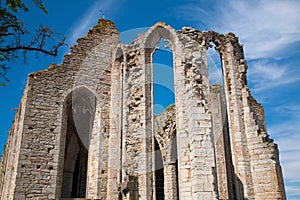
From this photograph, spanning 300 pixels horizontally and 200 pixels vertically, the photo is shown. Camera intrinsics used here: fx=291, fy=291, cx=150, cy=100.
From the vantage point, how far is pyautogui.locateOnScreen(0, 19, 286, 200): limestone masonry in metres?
7.23

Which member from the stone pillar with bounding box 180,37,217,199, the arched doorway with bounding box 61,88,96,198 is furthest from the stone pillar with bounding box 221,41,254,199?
the arched doorway with bounding box 61,88,96,198

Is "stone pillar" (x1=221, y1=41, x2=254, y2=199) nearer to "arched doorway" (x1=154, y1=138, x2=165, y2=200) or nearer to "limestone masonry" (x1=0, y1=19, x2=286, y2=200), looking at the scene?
"limestone masonry" (x1=0, y1=19, x2=286, y2=200)

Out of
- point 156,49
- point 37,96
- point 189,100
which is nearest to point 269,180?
point 189,100

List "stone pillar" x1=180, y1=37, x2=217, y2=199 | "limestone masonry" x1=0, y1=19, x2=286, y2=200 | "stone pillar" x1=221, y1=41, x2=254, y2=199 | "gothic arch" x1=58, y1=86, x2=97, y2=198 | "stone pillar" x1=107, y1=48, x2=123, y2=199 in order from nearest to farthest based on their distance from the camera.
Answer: "stone pillar" x1=180, y1=37, x2=217, y2=199 → "limestone masonry" x1=0, y1=19, x2=286, y2=200 → "stone pillar" x1=221, y1=41, x2=254, y2=199 → "stone pillar" x1=107, y1=48, x2=123, y2=199 → "gothic arch" x1=58, y1=86, x2=97, y2=198

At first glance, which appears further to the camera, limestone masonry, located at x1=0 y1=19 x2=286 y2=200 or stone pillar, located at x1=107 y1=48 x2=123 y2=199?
stone pillar, located at x1=107 y1=48 x2=123 y2=199

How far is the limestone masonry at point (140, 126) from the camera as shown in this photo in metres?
7.23

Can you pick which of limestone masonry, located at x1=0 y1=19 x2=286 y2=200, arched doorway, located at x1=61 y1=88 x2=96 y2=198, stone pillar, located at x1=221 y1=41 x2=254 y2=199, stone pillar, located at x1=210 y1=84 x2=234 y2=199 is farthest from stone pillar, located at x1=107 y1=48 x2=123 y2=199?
stone pillar, located at x1=221 y1=41 x2=254 y2=199

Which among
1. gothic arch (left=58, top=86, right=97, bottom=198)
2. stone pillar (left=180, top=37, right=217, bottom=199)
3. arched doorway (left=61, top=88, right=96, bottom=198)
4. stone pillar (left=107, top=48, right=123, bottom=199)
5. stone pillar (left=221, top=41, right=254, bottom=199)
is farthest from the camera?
arched doorway (left=61, top=88, right=96, bottom=198)

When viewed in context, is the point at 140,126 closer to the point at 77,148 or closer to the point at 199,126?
the point at 199,126

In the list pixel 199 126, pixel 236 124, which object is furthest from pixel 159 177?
pixel 199 126

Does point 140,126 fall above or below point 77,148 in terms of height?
below

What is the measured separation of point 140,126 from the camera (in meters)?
8.44

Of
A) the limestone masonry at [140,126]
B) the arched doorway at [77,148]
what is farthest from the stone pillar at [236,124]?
the arched doorway at [77,148]

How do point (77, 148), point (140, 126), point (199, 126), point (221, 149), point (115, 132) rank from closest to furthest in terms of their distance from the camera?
point (199, 126)
point (140, 126)
point (221, 149)
point (115, 132)
point (77, 148)
